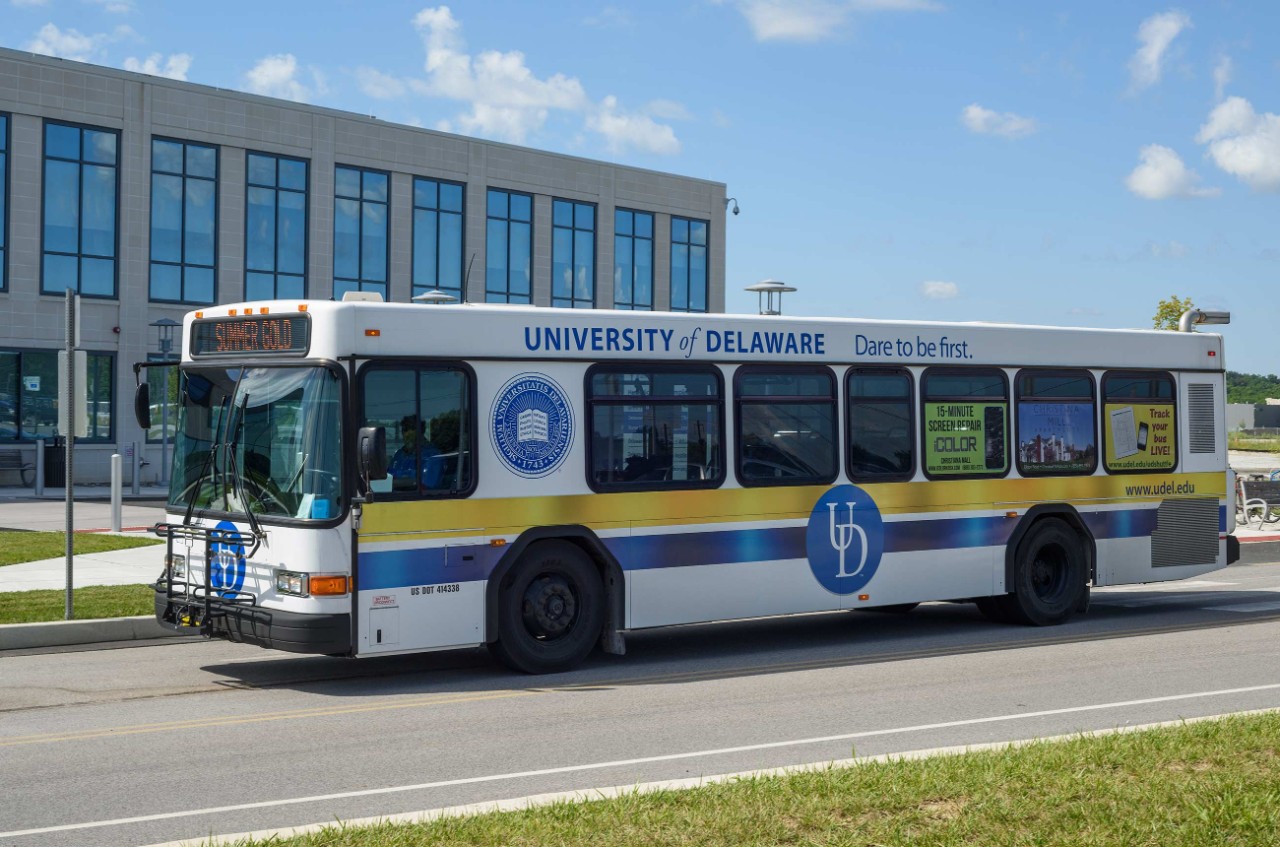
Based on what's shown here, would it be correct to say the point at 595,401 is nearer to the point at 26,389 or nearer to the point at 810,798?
the point at 810,798

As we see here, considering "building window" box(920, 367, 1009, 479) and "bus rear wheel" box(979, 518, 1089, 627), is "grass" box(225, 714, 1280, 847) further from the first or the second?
"bus rear wheel" box(979, 518, 1089, 627)

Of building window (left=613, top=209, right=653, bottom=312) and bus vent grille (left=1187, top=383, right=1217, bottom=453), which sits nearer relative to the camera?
bus vent grille (left=1187, top=383, right=1217, bottom=453)

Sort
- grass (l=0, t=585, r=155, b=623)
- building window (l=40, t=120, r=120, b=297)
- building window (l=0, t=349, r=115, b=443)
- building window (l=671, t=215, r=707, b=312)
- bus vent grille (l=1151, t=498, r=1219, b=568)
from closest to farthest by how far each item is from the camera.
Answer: grass (l=0, t=585, r=155, b=623)
bus vent grille (l=1151, t=498, r=1219, b=568)
building window (l=0, t=349, r=115, b=443)
building window (l=40, t=120, r=120, b=297)
building window (l=671, t=215, r=707, b=312)

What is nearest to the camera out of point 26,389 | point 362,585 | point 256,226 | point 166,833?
point 166,833

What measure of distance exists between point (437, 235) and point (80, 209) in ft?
38.4

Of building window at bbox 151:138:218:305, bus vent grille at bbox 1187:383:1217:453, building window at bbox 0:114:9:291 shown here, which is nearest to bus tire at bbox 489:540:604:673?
bus vent grille at bbox 1187:383:1217:453

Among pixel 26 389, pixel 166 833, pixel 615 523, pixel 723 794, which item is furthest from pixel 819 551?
pixel 26 389

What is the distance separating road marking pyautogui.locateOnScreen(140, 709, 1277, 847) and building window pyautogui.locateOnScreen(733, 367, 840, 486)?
4.58m

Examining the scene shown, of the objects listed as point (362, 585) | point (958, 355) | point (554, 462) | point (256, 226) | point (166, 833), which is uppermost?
point (256, 226)

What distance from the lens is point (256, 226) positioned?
43.7m

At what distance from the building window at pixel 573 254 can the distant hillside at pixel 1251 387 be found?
122616mm

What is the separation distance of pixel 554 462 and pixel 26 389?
102 feet

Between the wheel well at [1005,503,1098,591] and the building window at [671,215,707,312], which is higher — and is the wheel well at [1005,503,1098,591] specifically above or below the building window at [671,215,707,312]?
below

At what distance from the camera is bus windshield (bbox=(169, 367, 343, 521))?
35.7ft
